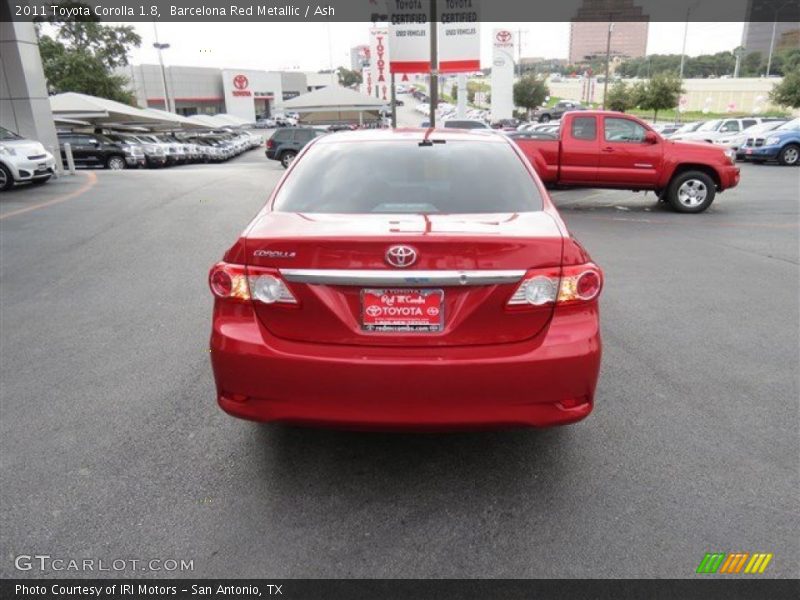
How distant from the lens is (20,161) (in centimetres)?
1430

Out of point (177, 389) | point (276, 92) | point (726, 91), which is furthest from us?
point (276, 92)

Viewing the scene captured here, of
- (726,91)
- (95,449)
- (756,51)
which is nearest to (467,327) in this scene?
(95,449)

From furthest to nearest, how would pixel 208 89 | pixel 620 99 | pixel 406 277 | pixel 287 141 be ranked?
pixel 208 89 → pixel 620 99 → pixel 287 141 → pixel 406 277

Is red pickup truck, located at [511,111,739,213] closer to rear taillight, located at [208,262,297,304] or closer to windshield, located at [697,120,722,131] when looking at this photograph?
rear taillight, located at [208,262,297,304]

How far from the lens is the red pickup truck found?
11719 millimetres

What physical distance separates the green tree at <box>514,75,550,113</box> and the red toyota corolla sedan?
75.3 meters

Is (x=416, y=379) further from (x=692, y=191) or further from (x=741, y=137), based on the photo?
(x=741, y=137)

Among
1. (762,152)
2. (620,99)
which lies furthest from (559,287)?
(620,99)

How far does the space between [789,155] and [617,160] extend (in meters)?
14.0

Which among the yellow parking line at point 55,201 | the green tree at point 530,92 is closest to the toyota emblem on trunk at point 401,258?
the yellow parking line at point 55,201

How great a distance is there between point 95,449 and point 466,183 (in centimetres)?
253

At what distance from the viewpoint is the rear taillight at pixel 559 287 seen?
2625mm

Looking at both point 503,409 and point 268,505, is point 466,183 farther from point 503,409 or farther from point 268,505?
point 268,505

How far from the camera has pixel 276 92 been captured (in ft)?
295
